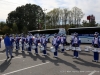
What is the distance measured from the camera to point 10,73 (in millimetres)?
8258

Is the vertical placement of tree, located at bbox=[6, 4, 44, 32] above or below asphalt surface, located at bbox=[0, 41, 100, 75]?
above

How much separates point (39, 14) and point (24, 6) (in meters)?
7.85

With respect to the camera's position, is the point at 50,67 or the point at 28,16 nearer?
the point at 50,67

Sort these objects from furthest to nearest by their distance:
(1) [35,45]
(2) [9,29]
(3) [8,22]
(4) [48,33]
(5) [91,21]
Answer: (3) [8,22] → (2) [9,29] → (5) [91,21] → (4) [48,33] → (1) [35,45]

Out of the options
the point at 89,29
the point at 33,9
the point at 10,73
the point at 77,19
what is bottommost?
the point at 10,73

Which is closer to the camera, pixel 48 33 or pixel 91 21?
pixel 48 33

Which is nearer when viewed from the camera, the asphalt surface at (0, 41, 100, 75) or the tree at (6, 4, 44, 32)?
the asphalt surface at (0, 41, 100, 75)

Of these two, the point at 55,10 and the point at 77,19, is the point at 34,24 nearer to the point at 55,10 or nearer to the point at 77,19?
the point at 55,10

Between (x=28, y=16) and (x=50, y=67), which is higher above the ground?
(x=28, y=16)

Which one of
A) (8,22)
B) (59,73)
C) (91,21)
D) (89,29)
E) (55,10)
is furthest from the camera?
(8,22)

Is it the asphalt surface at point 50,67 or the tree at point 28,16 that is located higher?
the tree at point 28,16

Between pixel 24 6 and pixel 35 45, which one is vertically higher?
pixel 24 6

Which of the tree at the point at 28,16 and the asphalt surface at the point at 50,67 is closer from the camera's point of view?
the asphalt surface at the point at 50,67

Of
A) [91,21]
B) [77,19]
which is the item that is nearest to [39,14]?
[77,19]
